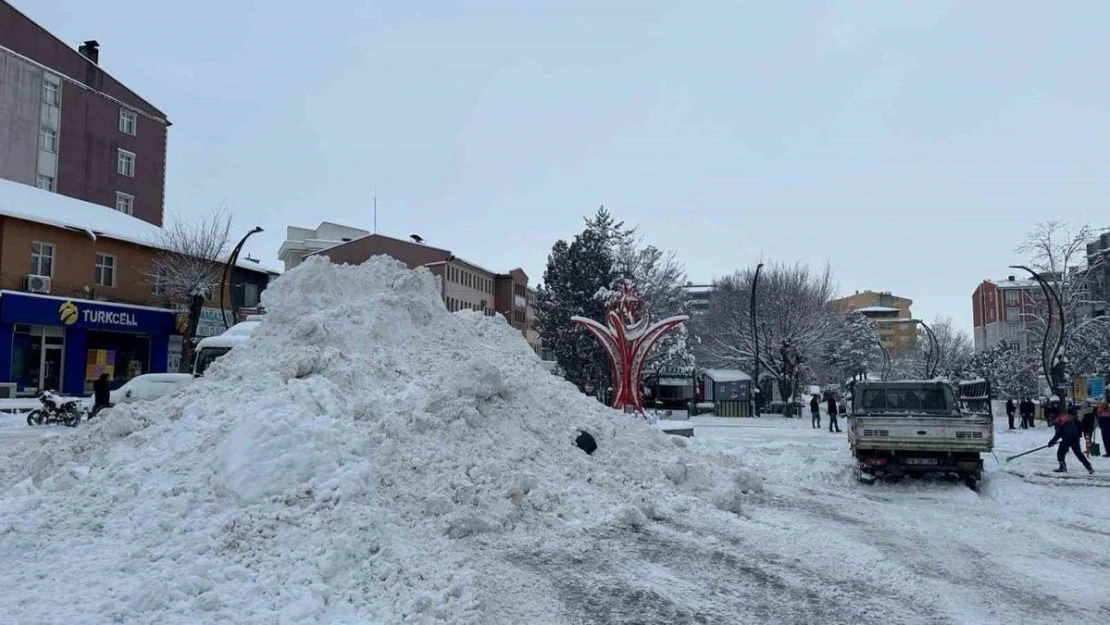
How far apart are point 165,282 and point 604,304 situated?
21.3 m

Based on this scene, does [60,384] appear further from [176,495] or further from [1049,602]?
[1049,602]

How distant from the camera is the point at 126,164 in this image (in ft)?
133

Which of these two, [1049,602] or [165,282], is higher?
[165,282]

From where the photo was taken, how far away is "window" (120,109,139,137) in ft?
131

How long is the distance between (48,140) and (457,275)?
3238cm

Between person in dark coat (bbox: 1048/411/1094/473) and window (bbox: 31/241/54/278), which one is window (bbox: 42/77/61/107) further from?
person in dark coat (bbox: 1048/411/1094/473)

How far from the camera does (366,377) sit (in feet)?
30.7

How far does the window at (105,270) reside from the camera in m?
31.2

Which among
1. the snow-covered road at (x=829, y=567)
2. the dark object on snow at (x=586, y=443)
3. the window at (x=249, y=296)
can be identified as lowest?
the snow-covered road at (x=829, y=567)

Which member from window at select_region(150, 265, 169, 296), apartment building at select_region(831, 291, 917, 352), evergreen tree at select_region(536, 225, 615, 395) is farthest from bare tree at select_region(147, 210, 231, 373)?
apartment building at select_region(831, 291, 917, 352)

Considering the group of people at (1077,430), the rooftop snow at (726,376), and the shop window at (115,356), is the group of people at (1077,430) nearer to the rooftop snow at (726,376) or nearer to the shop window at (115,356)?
the rooftop snow at (726,376)

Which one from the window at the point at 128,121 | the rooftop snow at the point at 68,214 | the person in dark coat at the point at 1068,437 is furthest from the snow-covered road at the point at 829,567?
the window at the point at 128,121

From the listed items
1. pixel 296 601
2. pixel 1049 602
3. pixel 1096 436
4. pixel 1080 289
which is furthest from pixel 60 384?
pixel 1080 289

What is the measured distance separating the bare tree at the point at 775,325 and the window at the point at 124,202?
35.5 m
